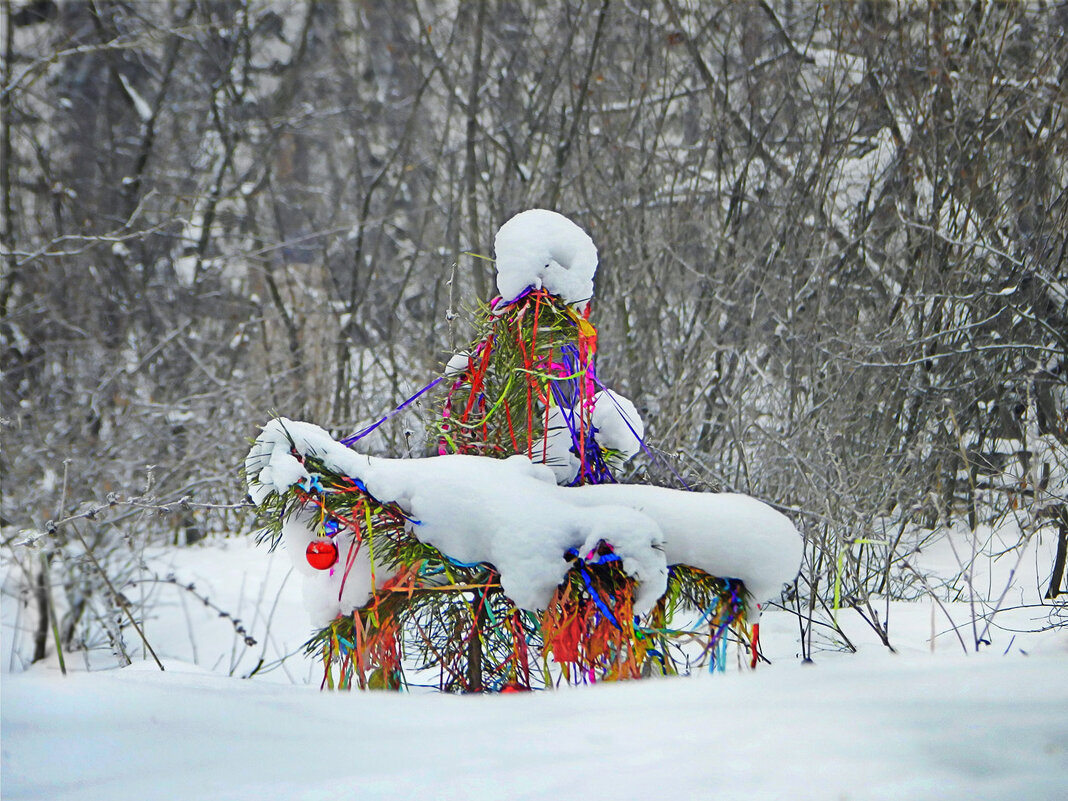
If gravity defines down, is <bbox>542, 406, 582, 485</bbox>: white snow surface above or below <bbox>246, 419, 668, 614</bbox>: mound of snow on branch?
above

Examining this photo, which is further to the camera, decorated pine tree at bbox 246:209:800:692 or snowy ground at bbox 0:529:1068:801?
decorated pine tree at bbox 246:209:800:692

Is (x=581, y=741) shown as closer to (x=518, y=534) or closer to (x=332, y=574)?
(x=518, y=534)

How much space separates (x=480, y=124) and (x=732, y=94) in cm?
149

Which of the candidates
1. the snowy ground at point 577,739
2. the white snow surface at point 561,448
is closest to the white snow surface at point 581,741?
the snowy ground at point 577,739

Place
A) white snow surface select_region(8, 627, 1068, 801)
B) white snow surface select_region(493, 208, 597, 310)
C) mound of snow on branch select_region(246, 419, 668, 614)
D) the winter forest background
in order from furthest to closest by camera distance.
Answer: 1. the winter forest background
2. white snow surface select_region(493, 208, 597, 310)
3. mound of snow on branch select_region(246, 419, 668, 614)
4. white snow surface select_region(8, 627, 1068, 801)

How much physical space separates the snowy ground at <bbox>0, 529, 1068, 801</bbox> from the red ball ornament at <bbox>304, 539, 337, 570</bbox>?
0.15 meters

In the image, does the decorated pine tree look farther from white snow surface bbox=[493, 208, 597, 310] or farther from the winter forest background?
the winter forest background

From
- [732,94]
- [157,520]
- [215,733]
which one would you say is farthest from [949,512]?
[157,520]

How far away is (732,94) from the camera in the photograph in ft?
14.4

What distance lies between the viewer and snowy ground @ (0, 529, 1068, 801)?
0.57 m

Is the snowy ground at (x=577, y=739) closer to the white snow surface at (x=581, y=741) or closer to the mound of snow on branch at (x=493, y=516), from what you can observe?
the white snow surface at (x=581, y=741)

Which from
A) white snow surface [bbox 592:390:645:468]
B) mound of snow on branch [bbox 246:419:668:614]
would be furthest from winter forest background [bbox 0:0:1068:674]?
mound of snow on branch [bbox 246:419:668:614]

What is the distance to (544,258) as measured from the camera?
106cm

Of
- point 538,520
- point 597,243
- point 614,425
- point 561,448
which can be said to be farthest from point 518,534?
point 597,243
